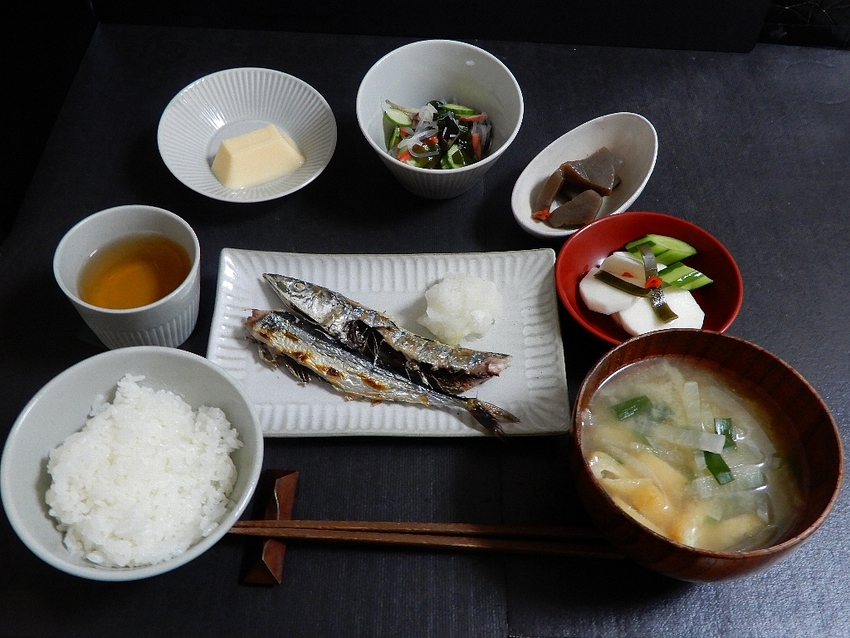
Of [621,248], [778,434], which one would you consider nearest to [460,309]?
[621,248]

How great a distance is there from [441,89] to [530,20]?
0.57 m

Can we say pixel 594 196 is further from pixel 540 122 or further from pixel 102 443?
pixel 102 443

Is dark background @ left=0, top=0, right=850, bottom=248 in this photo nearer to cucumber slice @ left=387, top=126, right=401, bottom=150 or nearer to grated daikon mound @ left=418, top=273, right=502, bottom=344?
cucumber slice @ left=387, top=126, right=401, bottom=150

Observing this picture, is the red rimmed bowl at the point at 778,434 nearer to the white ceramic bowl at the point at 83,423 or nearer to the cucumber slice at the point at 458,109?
the white ceramic bowl at the point at 83,423

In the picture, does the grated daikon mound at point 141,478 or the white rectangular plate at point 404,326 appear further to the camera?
the white rectangular plate at point 404,326

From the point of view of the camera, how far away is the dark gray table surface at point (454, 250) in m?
1.48

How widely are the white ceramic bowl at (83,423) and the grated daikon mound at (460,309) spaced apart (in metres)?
0.54

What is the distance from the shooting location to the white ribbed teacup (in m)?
1.61

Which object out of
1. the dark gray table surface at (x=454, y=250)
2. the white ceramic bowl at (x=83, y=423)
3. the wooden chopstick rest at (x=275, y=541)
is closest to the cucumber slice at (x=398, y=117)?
the dark gray table surface at (x=454, y=250)

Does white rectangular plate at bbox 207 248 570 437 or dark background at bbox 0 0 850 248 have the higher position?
dark background at bbox 0 0 850 248

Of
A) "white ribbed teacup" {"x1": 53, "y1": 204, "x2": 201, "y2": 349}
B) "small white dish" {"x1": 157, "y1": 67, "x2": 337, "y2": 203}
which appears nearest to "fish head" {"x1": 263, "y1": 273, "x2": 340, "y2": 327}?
"white ribbed teacup" {"x1": 53, "y1": 204, "x2": 201, "y2": 349}

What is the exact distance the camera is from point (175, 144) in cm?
206

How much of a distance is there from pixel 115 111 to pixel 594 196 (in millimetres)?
1633

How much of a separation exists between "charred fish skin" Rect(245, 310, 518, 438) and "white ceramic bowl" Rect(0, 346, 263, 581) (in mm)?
234
